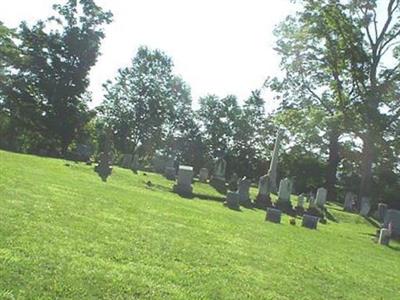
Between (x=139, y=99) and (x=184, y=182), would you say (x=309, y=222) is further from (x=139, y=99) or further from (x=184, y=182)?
(x=139, y=99)

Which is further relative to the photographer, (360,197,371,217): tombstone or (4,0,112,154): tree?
(4,0,112,154): tree

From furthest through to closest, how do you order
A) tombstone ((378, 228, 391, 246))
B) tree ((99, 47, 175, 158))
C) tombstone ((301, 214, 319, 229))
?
1. tree ((99, 47, 175, 158))
2. tombstone ((378, 228, 391, 246))
3. tombstone ((301, 214, 319, 229))

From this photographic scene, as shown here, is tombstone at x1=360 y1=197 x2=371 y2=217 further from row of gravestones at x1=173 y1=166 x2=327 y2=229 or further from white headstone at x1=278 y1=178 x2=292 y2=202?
white headstone at x1=278 y1=178 x2=292 y2=202

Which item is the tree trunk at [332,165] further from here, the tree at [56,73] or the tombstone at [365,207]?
the tree at [56,73]

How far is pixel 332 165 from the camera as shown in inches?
1805

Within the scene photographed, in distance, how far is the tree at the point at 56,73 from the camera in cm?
4131

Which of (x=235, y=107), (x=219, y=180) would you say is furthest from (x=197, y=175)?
(x=235, y=107)

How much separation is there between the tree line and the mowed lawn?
19673 mm

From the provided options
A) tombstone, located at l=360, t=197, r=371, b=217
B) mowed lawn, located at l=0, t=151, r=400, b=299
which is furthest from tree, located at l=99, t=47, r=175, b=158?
mowed lawn, located at l=0, t=151, r=400, b=299

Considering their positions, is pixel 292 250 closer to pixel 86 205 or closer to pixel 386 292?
pixel 386 292

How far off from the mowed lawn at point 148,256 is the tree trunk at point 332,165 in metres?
29.2

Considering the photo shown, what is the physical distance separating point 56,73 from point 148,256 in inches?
1412

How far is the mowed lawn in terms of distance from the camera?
6145 mm

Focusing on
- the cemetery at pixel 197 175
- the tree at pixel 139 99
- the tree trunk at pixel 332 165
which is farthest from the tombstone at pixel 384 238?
the tree at pixel 139 99
